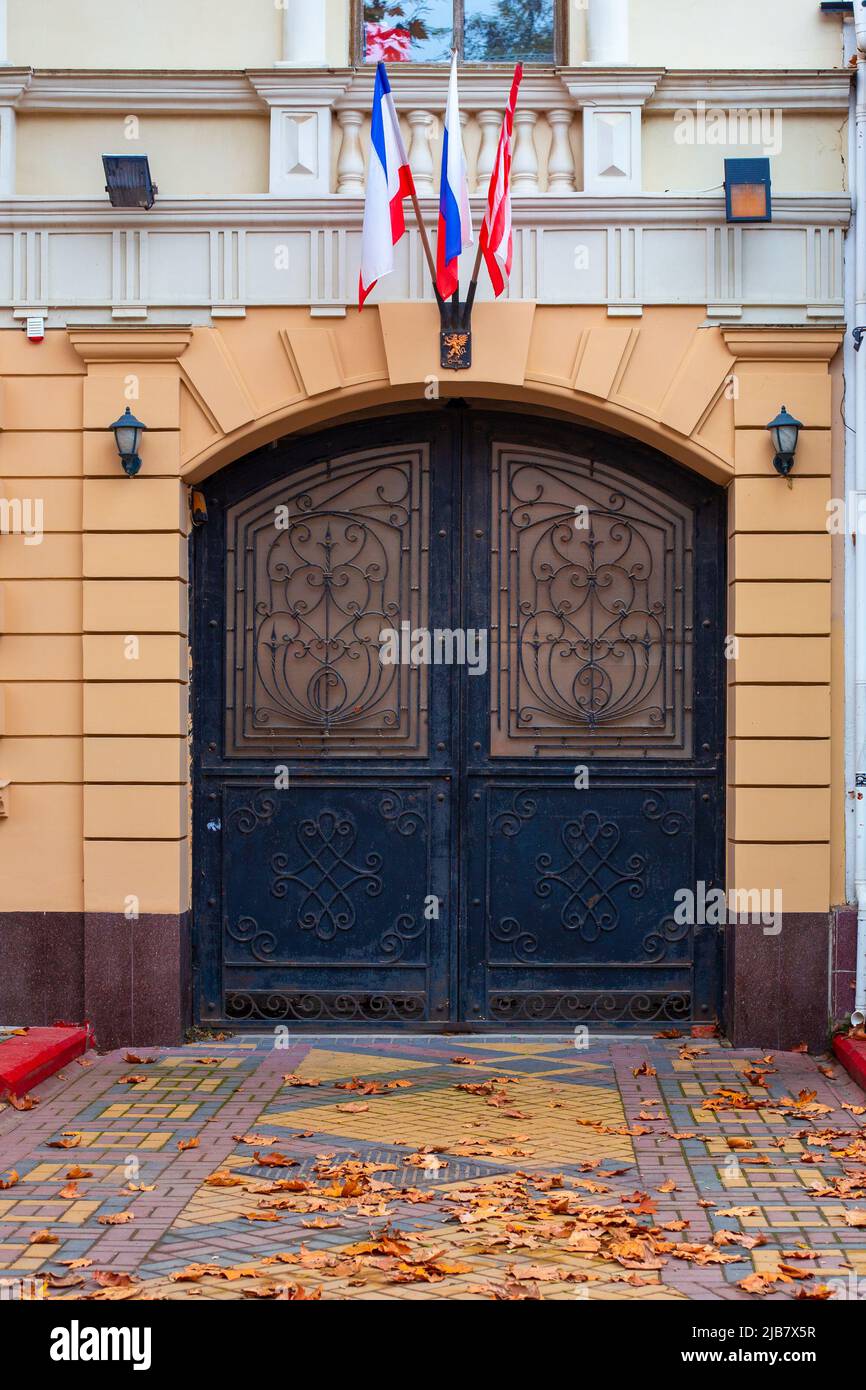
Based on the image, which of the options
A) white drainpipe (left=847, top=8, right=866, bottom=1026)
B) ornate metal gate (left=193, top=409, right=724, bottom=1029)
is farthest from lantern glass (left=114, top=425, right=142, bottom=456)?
white drainpipe (left=847, top=8, right=866, bottom=1026)

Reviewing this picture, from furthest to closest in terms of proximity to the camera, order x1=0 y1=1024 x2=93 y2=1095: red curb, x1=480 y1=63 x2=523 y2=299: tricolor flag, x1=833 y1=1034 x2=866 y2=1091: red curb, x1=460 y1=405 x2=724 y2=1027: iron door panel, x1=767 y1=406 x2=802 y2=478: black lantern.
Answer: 1. x1=460 y1=405 x2=724 y2=1027: iron door panel
2. x1=767 y1=406 x2=802 y2=478: black lantern
3. x1=480 y1=63 x2=523 y2=299: tricolor flag
4. x1=833 y1=1034 x2=866 y2=1091: red curb
5. x1=0 y1=1024 x2=93 y2=1095: red curb

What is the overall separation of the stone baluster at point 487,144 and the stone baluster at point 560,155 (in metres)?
0.31

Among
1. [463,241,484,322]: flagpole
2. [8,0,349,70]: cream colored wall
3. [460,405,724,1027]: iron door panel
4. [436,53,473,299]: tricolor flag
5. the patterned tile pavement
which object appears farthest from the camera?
[460,405,724,1027]: iron door panel

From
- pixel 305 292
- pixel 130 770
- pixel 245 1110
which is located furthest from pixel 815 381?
pixel 245 1110

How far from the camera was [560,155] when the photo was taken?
356 inches

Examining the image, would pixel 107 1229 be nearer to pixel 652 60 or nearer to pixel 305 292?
pixel 305 292

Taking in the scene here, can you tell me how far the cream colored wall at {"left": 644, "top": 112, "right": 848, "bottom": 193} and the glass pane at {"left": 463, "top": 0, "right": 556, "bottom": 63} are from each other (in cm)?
83

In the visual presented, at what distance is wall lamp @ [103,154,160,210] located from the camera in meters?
8.84

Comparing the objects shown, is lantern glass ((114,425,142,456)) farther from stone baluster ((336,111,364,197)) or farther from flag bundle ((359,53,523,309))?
stone baluster ((336,111,364,197))

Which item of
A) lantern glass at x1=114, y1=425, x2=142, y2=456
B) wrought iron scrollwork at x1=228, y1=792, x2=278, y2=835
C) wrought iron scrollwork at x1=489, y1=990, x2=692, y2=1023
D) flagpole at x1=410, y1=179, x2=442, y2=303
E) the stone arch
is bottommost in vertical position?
wrought iron scrollwork at x1=489, y1=990, x2=692, y2=1023

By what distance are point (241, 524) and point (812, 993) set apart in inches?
169

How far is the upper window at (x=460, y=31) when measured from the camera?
9.32 metres

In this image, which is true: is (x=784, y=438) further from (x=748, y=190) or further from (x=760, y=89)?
(x=760, y=89)

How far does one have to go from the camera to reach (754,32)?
907 cm
